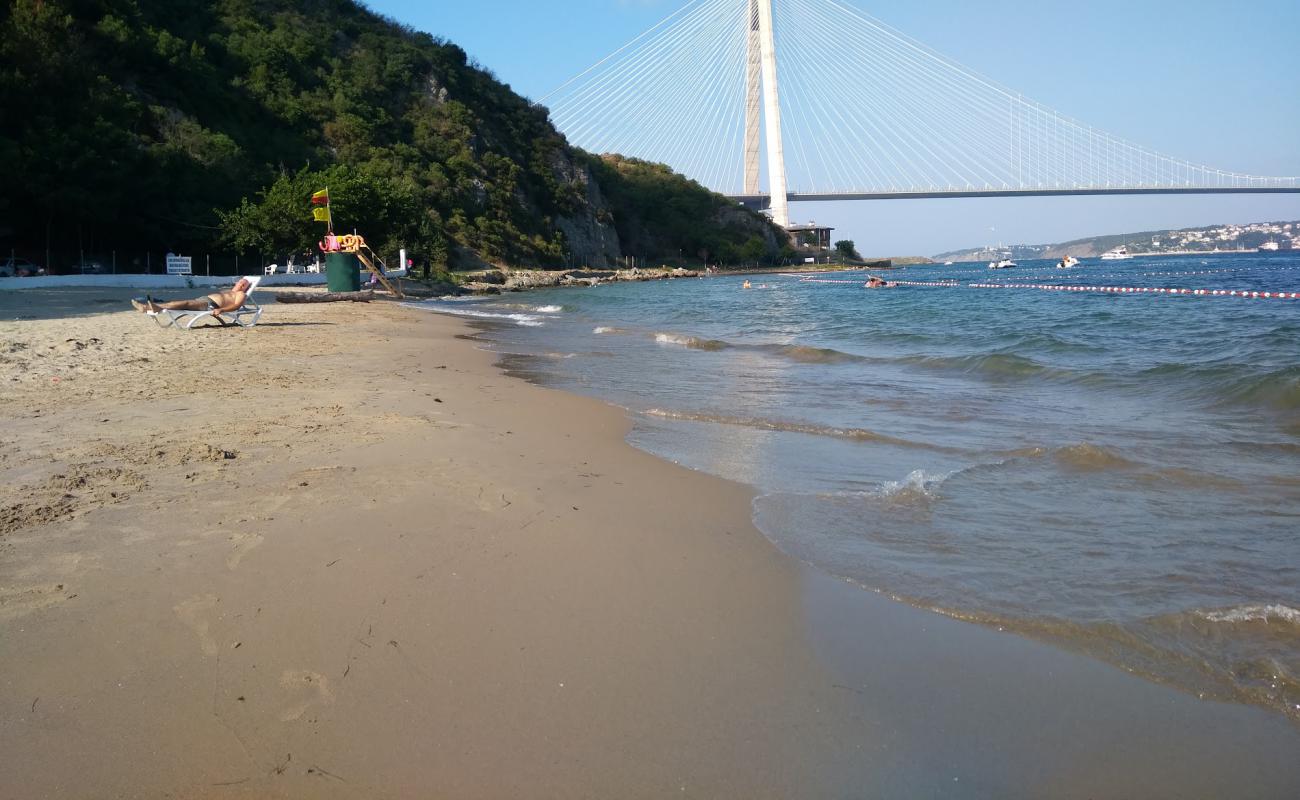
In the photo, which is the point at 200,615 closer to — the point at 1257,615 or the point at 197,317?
the point at 1257,615

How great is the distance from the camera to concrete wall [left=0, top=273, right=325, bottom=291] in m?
23.1

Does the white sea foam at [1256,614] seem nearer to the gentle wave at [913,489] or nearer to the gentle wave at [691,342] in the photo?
the gentle wave at [913,489]

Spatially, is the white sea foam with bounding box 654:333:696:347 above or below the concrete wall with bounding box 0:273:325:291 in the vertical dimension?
below

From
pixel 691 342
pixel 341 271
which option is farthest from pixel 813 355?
pixel 341 271

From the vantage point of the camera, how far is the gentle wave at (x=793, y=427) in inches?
254

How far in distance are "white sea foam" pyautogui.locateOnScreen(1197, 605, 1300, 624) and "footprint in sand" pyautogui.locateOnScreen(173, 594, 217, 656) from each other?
10.9 feet

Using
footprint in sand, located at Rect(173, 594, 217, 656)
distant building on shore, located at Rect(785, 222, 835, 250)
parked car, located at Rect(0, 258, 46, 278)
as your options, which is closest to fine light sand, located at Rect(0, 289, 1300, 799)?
footprint in sand, located at Rect(173, 594, 217, 656)

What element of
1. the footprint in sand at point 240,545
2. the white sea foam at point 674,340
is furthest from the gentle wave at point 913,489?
the white sea foam at point 674,340

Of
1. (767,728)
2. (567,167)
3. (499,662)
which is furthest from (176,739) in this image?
(567,167)

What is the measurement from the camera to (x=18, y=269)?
93.8 feet

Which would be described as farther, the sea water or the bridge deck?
the bridge deck

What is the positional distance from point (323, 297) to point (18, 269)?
1307cm

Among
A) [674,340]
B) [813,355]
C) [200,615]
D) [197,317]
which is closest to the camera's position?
[200,615]

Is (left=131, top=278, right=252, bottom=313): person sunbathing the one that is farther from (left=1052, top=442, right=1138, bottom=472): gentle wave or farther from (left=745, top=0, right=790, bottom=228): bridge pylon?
(left=745, top=0, right=790, bottom=228): bridge pylon
